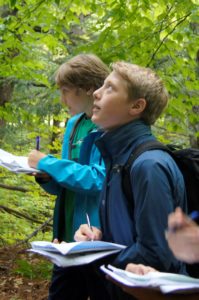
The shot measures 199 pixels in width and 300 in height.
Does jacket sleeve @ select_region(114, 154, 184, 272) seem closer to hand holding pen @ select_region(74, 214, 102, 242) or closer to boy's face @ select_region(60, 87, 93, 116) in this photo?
hand holding pen @ select_region(74, 214, 102, 242)

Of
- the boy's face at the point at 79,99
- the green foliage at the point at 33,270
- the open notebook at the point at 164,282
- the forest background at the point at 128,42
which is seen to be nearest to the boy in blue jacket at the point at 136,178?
the open notebook at the point at 164,282

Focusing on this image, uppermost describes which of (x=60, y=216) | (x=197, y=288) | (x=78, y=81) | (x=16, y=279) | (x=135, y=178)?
(x=78, y=81)

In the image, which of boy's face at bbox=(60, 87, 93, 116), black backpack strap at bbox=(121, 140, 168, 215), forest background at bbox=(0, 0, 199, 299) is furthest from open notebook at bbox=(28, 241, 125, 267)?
forest background at bbox=(0, 0, 199, 299)

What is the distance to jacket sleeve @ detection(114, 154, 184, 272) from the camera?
162 cm

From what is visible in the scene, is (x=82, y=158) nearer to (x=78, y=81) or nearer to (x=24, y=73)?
(x=78, y=81)

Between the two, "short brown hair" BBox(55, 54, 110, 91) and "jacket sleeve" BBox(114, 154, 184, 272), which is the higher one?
"short brown hair" BBox(55, 54, 110, 91)

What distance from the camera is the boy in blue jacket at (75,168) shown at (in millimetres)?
2299

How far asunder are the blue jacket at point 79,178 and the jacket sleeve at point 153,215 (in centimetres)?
→ 64

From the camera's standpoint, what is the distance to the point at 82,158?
2.45 m

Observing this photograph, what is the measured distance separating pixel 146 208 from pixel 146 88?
653 millimetres

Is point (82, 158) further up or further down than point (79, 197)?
further up

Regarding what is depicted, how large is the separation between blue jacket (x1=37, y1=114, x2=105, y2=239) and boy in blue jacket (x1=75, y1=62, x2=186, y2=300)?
304 mm

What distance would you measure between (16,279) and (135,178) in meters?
3.51

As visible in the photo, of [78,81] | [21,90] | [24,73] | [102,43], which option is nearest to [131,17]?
[102,43]
